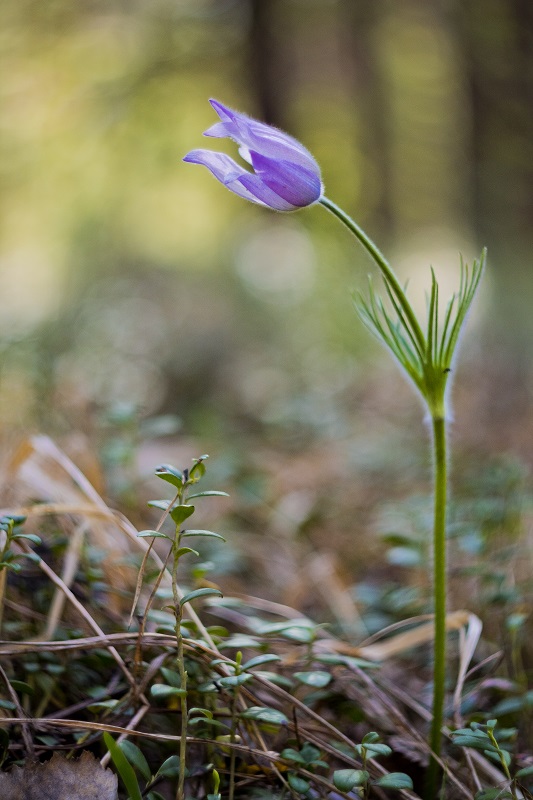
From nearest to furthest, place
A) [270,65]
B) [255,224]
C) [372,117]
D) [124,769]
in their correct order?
[124,769] < [255,224] < [270,65] < [372,117]

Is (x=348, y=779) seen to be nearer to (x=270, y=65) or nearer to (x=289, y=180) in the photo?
(x=289, y=180)

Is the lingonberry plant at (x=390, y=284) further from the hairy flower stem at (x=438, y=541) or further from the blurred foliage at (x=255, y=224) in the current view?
the blurred foliage at (x=255, y=224)

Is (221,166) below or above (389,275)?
above

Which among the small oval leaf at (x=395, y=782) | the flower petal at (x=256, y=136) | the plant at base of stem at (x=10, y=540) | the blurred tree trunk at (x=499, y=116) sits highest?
the blurred tree trunk at (x=499, y=116)

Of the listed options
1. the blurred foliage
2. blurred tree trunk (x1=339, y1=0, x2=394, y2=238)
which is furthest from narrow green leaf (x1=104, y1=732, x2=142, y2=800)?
blurred tree trunk (x1=339, y1=0, x2=394, y2=238)

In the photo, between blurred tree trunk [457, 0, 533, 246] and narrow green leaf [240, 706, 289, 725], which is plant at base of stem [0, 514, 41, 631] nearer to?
narrow green leaf [240, 706, 289, 725]

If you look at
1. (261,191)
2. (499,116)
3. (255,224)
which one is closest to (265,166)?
(261,191)

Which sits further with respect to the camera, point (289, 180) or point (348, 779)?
point (289, 180)

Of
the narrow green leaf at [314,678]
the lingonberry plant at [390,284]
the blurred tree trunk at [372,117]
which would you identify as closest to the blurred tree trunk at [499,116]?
the blurred tree trunk at [372,117]
